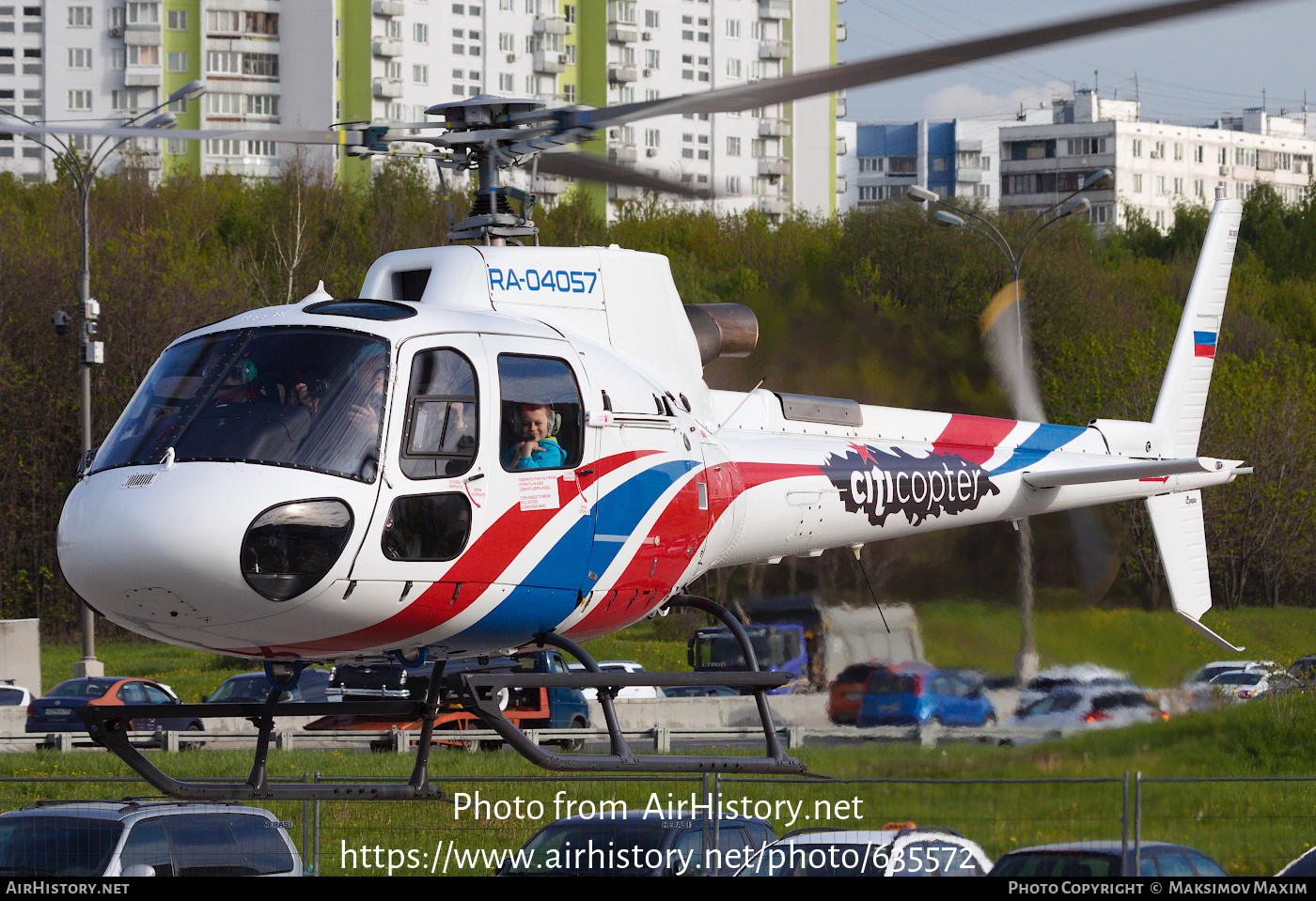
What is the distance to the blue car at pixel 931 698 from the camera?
1708cm

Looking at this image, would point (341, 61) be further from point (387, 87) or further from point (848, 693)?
point (848, 693)

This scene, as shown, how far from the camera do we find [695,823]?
11289 millimetres

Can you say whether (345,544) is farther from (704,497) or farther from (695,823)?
(695,823)

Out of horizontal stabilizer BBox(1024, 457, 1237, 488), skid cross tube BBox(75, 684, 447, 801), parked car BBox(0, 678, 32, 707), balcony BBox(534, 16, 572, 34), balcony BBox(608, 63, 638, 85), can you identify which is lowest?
parked car BBox(0, 678, 32, 707)

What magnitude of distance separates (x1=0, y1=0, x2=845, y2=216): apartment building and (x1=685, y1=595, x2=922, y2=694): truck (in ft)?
122

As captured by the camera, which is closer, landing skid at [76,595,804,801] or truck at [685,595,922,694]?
landing skid at [76,595,804,801]

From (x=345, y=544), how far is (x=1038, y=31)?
13.0ft

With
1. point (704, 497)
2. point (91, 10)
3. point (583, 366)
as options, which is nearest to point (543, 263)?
point (583, 366)

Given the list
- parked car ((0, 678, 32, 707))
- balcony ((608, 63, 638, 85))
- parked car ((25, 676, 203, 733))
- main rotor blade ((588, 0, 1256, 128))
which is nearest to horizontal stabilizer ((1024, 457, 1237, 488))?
main rotor blade ((588, 0, 1256, 128))

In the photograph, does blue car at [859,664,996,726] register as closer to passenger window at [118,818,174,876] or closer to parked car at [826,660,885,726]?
parked car at [826,660,885,726]

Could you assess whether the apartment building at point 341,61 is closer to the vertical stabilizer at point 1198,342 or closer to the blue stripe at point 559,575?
the vertical stabilizer at point 1198,342

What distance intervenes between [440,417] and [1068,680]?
10.5 metres

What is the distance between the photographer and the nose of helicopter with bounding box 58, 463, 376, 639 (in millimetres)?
6875

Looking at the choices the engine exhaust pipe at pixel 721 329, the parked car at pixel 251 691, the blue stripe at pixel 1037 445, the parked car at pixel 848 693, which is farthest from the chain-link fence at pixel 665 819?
the parked car at pixel 251 691
